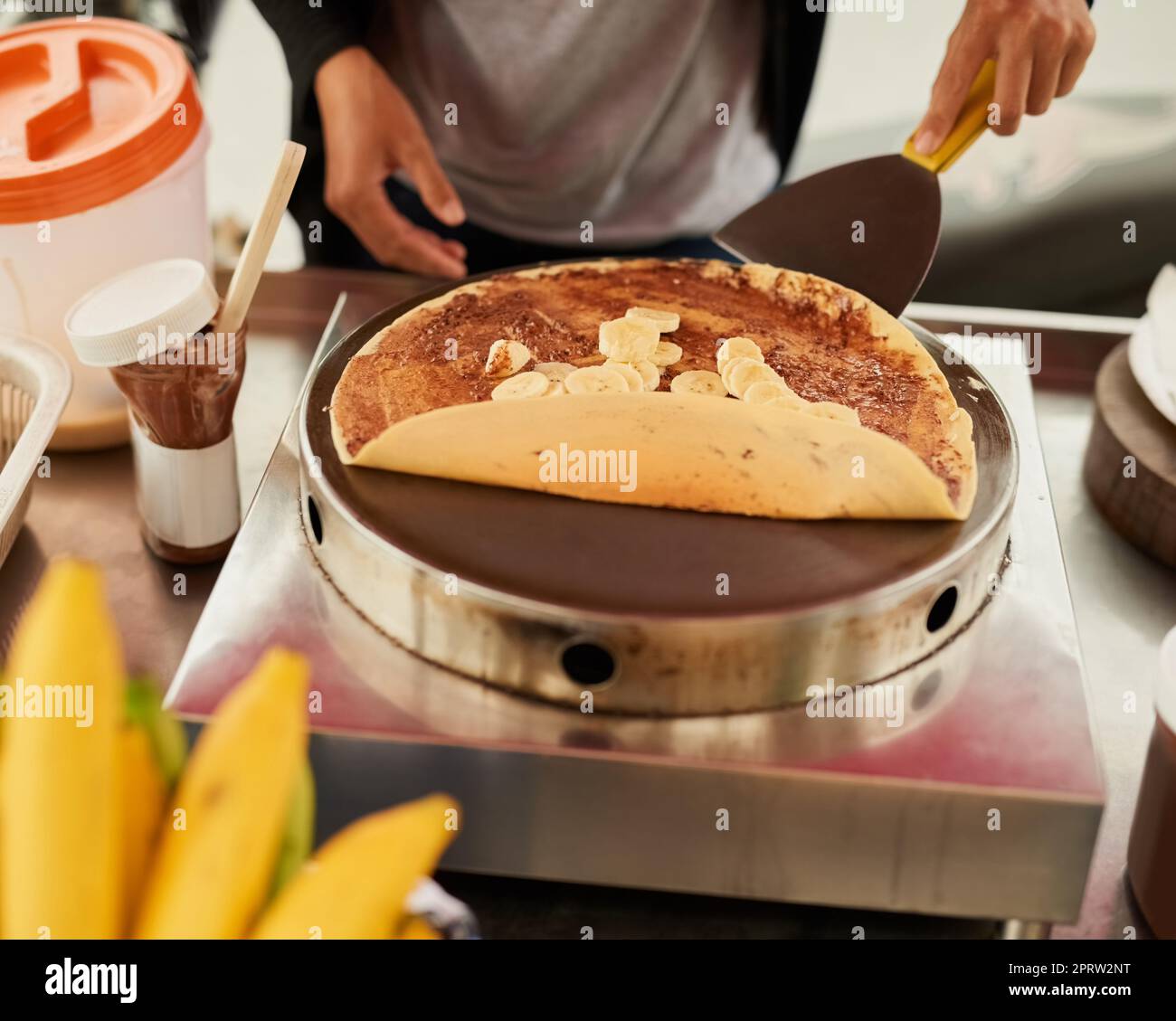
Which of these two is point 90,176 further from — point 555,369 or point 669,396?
point 669,396

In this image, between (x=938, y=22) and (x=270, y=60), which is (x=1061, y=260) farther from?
(x=270, y=60)

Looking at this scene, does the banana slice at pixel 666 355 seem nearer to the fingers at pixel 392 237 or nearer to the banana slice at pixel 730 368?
the banana slice at pixel 730 368

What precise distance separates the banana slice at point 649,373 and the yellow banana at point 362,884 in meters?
0.66

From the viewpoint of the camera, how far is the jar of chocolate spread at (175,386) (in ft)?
3.97

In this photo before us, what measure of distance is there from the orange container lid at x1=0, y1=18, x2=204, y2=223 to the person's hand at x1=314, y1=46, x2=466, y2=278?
0.30 metres

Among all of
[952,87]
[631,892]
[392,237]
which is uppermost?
[952,87]

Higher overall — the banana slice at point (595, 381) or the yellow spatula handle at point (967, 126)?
the yellow spatula handle at point (967, 126)

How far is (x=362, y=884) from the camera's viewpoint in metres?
0.64

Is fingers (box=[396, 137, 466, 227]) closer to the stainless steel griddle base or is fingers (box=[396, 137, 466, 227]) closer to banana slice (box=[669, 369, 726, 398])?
banana slice (box=[669, 369, 726, 398])

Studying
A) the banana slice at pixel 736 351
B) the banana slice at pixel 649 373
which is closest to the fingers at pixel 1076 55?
the banana slice at pixel 736 351

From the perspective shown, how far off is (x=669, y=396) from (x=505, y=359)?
23 centimetres

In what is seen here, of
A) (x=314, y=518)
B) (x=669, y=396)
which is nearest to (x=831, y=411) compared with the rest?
(x=669, y=396)

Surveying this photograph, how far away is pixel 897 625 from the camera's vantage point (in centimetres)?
105

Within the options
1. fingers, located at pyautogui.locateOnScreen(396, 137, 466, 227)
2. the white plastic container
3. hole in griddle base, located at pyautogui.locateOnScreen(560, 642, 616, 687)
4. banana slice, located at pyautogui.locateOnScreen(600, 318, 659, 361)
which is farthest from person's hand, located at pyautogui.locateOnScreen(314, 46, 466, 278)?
hole in griddle base, located at pyautogui.locateOnScreen(560, 642, 616, 687)
